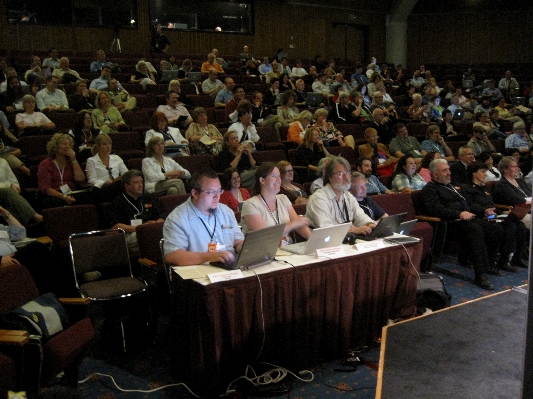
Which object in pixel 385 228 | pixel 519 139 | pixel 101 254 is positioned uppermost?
pixel 519 139

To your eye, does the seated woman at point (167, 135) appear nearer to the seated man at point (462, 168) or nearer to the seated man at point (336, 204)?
the seated man at point (336, 204)

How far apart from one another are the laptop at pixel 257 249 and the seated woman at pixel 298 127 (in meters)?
4.37

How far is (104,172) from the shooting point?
5.46 m

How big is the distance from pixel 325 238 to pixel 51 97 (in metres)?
5.87

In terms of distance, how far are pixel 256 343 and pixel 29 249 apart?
4.98 feet

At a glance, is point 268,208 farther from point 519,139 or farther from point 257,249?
point 519,139

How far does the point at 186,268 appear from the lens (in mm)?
3104

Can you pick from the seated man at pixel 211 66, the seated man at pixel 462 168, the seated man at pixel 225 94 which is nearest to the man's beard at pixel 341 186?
the seated man at pixel 462 168

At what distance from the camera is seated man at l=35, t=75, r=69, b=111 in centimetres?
774

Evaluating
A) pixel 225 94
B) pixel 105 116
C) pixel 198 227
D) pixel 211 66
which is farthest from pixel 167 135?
pixel 211 66

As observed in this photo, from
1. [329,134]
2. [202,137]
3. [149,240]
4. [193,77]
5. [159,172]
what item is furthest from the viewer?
[193,77]

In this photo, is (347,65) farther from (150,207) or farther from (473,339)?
(473,339)

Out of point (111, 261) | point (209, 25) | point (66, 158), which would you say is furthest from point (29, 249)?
point (209, 25)

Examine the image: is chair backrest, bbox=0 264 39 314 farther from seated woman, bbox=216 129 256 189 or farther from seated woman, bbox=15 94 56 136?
seated woman, bbox=15 94 56 136
